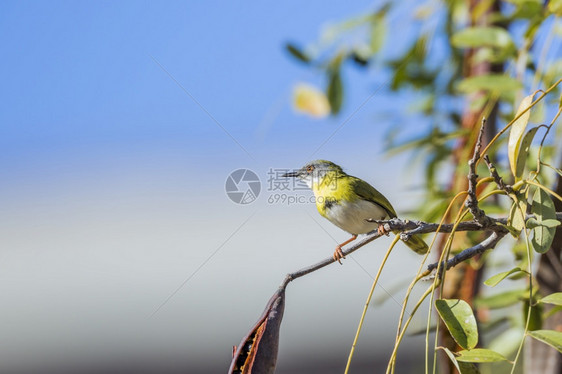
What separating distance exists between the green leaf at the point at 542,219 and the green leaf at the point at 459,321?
0.15 metres

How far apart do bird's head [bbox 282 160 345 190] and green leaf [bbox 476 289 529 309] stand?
0.94 metres

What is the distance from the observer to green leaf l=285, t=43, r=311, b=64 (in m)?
2.18

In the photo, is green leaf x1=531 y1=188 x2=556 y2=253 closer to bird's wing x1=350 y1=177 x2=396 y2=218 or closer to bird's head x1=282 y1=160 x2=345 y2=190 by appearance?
bird's wing x1=350 y1=177 x2=396 y2=218

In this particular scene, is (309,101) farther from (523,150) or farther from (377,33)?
(523,150)

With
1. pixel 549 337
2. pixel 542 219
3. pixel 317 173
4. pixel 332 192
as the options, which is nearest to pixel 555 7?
pixel 542 219

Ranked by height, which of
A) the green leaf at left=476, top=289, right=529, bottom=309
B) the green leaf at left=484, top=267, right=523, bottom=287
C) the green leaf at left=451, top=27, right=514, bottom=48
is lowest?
the green leaf at left=484, top=267, right=523, bottom=287

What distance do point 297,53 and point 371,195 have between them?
1.78 ft

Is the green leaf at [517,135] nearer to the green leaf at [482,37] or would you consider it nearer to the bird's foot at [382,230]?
the bird's foot at [382,230]

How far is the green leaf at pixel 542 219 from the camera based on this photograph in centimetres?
97

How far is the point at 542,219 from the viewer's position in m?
0.99

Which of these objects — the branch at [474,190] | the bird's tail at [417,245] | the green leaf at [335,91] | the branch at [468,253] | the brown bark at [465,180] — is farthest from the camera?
the green leaf at [335,91]

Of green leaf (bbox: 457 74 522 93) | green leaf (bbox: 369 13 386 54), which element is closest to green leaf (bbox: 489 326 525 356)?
green leaf (bbox: 457 74 522 93)

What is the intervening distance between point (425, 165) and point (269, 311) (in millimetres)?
1315

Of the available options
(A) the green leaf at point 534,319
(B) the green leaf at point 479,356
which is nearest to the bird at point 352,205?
(A) the green leaf at point 534,319
